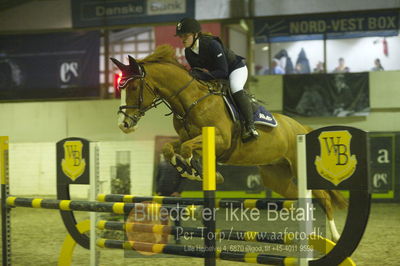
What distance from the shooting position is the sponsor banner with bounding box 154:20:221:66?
10.6 m

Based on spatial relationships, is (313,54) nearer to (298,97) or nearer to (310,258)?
(298,97)

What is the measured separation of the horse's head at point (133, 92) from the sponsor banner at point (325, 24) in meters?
6.77

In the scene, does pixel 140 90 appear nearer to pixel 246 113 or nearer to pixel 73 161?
pixel 73 161

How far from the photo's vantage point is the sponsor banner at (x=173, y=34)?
10.6m

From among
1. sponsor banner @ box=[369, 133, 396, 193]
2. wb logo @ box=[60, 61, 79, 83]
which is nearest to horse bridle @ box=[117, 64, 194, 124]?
sponsor banner @ box=[369, 133, 396, 193]

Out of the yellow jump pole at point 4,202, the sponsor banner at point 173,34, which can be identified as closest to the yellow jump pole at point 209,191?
the yellow jump pole at point 4,202

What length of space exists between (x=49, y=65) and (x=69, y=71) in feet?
1.71

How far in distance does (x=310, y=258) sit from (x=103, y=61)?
920 centimetres

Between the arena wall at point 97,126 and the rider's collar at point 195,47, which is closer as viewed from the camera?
the rider's collar at point 195,47

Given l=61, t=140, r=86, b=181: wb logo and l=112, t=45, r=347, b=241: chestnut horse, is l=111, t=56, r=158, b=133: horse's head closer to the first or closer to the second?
l=112, t=45, r=347, b=241: chestnut horse

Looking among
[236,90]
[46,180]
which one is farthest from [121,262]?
[46,180]

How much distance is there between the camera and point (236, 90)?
166 inches

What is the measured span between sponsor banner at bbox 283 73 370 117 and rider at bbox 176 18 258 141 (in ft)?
18.6

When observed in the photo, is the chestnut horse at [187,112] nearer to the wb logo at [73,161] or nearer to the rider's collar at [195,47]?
the rider's collar at [195,47]
